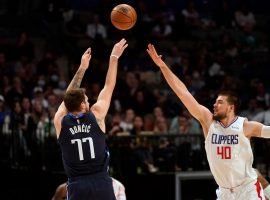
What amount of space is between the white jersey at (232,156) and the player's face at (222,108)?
145 millimetres

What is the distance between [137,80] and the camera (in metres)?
16.4

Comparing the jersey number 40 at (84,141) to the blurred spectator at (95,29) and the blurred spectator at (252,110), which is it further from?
the blurred spectator at (95,29)

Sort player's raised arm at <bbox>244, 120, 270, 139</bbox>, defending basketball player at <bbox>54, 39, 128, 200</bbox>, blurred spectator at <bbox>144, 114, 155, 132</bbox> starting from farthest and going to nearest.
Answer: blurred spectator at <bbox>144, 114, 155, 132</bbox> < player's raised arm at <bbox>244, 120, 270, 139</bbox> < defending basketball player at <bbox>54, 39, 128, 200</bbox>

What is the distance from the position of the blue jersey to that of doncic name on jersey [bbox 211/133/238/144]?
5.30ft

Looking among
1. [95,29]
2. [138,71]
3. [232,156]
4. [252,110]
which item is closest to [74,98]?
[232,156]

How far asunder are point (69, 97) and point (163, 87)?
36.2ft

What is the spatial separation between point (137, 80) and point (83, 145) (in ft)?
30.4

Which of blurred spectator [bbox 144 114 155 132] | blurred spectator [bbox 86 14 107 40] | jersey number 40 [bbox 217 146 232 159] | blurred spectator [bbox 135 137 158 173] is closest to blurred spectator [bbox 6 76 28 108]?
blurred spectator [bbox 144 114 155 132]

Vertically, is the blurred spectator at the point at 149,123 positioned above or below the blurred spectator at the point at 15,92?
below

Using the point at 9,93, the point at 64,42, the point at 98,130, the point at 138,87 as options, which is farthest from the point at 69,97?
the point at 64,42

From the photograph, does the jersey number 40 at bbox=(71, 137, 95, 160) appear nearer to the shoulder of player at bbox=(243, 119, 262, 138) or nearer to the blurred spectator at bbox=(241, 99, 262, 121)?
the shoulder of player at bbox=(243, 119, 262, 138)

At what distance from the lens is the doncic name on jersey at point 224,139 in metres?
8.31

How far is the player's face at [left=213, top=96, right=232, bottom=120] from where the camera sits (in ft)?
27.6

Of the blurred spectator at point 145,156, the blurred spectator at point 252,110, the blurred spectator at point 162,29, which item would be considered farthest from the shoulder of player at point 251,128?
the blurred spectator at point 162,29
